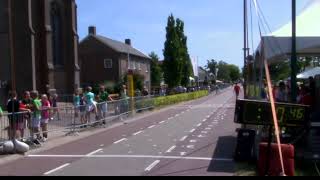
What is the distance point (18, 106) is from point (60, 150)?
82.1 inches

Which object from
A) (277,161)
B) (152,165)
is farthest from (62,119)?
(277,161)

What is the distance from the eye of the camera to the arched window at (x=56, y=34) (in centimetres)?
5035

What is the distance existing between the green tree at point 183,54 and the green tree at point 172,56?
77 cm

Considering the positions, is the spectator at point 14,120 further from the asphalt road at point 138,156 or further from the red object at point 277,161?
the red object at point 277,161

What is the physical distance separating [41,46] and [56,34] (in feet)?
15.8

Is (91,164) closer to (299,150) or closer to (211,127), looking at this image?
(299,150)

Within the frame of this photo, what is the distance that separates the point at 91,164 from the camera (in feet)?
47.1

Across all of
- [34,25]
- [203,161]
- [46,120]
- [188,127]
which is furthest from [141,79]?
[203,161]

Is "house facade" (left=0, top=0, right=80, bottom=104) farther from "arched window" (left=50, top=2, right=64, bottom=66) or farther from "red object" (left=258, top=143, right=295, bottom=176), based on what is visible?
"red object" (left=258, top=143, right=295, bottom=176)

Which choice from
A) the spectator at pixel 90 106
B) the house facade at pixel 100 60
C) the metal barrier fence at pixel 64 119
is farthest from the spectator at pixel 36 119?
the house facade at pixel 100 60

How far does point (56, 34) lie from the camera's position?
5128 centimetres

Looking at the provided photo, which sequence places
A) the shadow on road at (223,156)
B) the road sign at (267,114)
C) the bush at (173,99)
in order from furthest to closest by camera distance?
the bush at (173,99) < the shadow on road at (223,156) < the road sign at (267,114)

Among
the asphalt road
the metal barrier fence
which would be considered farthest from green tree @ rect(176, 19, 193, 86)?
the asphalt road

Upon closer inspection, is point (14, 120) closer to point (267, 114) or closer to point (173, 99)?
point (267, 114)
